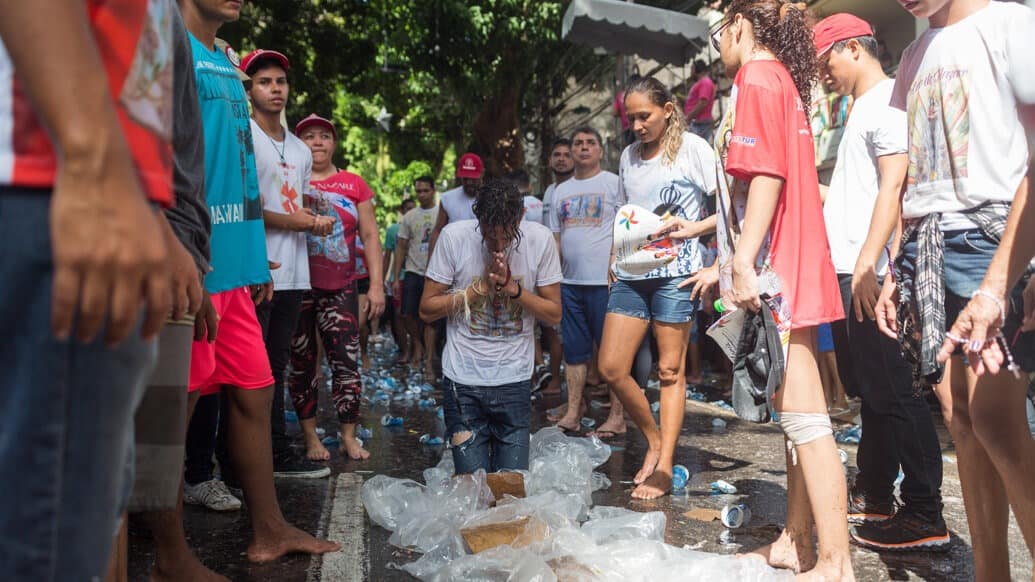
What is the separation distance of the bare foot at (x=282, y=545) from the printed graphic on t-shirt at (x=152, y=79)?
7.69 ft

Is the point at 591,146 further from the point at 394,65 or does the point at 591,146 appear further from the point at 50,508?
the point at 394,65

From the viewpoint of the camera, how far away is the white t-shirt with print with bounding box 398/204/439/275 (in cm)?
1014

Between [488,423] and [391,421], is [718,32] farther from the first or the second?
[391,421]

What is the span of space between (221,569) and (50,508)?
7.61 ft

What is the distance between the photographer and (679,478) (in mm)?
4770

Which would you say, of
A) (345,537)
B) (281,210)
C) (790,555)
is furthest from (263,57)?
(790,555)

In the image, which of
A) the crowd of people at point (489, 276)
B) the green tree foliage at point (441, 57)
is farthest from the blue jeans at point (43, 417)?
the green tree foliage at point (441, 57)

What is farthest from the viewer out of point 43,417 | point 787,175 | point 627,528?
point 627,528

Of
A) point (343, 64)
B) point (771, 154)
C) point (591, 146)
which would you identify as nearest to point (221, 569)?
point (771, 154)

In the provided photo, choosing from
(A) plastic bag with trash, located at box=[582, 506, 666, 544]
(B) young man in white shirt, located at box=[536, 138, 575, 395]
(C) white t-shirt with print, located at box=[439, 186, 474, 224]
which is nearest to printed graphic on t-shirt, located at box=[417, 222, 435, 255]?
(B) young man in white shirt, located at box=[536, 138, 575, 395]

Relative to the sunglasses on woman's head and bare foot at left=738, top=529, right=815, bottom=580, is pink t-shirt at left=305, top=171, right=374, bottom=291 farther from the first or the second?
bare foot at left=738, top=529, right=815, bottom=580

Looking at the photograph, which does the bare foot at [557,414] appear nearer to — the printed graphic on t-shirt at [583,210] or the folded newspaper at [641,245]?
the printed graphic on t-shirt at [583,210]

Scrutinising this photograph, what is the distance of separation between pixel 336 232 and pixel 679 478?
2.53 metres

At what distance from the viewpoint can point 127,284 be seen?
1215 mm
